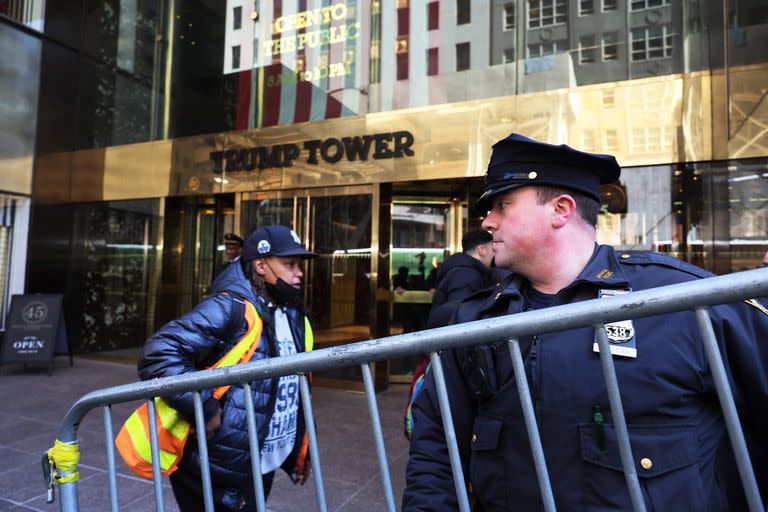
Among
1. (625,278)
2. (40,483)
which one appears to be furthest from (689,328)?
(40,483)

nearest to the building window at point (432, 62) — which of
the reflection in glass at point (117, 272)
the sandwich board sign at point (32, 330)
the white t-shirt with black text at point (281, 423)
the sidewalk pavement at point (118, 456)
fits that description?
the sidewalk pavement at point (118, 456)

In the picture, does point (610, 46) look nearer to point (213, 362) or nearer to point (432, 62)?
point (432, 62)

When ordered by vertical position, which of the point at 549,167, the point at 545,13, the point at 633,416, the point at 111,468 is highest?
the point at 545,13

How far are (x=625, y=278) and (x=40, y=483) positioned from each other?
4443 millimetres

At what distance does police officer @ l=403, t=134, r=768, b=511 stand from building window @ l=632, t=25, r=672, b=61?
17.2ft

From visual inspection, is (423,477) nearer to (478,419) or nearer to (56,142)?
(478,419)

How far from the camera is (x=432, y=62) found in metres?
6.67

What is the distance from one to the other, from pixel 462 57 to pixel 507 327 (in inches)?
244

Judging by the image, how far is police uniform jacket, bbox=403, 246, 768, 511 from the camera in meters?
1.09

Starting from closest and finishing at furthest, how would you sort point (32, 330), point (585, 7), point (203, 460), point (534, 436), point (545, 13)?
point (534, 436)
point (203, 460)
point (585, 7)
point (545, 13)
point (32, 330)

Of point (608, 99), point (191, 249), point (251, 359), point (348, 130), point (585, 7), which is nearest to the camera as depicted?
point (251, 359)

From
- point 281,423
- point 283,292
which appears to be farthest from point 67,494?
point 283,292

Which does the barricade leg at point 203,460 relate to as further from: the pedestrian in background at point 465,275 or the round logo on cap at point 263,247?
the pedestrian in background at point 465,275

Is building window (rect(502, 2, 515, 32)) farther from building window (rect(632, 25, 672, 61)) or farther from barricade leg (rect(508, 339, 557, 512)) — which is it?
barricade leg (rect(508, 339, 557, 512))
